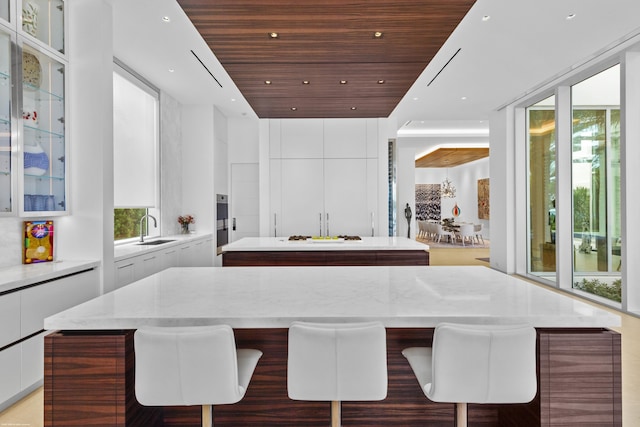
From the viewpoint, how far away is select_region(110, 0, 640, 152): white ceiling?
136 inches

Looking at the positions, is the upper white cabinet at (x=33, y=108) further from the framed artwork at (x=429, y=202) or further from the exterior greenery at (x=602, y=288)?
the framed artwork at (x=429, y=202)

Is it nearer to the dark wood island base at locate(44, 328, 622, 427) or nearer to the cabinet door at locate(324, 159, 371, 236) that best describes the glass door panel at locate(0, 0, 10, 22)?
the dark wood island base at locate(44, 328, 622, 427)

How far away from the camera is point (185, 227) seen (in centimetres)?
641

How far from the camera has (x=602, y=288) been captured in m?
4.95

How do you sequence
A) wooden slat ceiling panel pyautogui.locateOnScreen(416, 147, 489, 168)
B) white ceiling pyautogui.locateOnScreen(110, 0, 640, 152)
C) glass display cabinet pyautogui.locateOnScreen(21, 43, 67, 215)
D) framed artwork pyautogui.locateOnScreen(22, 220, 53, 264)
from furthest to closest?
wooden slat ceiling panel pyautogui.locateOnScreen(416, 147, 489, 168)
white ceiling pyautogui.locateOnScreen(110, 0, 640, 152)
framed artwork pyautogui.locateOnScreen(22, 220, 53, 264)
glass display cabinet pyautogui.locateOnScreen(21, 43, 67, 215)

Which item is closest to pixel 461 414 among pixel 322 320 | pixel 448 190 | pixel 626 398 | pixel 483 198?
pixel 322 320

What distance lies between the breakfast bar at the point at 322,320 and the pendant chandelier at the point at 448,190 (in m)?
15.0

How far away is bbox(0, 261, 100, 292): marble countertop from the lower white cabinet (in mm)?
436

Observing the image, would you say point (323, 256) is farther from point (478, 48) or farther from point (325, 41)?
point (478, 48)

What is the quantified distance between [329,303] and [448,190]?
15.6 metres

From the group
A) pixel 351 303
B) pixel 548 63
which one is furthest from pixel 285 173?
pixel 351 303

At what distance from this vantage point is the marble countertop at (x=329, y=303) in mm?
1485

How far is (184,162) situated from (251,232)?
6.51 ft

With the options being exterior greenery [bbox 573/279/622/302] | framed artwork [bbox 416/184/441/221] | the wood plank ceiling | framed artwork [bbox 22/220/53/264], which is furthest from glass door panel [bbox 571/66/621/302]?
framed artwork [bbox 416/184/441/221]
